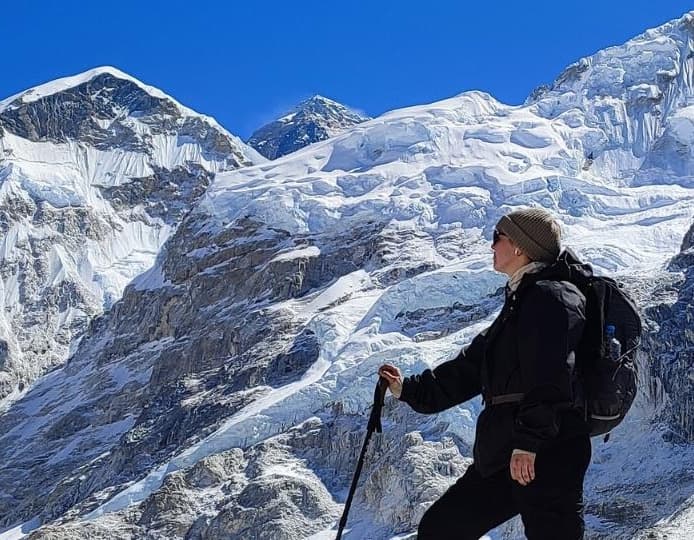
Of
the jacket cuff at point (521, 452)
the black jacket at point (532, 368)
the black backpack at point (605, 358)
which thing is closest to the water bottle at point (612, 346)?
the black backpack at point (605, 358)

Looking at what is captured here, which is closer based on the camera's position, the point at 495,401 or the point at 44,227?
the point at 495,401

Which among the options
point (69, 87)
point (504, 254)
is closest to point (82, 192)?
point (69, 87)

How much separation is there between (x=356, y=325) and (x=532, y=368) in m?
61.8

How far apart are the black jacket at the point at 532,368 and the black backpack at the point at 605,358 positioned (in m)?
0.09

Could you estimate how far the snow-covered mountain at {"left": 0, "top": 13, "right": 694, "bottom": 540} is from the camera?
158 ft

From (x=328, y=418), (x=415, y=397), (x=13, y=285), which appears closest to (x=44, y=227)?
(x=13, y=285)

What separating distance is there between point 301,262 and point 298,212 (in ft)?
27.7

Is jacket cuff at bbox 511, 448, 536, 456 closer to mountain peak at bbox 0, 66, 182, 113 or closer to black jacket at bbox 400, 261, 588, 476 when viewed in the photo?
black jacket at bbox 400, 261, 588, 476

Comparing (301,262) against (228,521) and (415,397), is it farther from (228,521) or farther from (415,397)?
(415,397)

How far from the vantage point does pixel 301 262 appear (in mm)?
82625

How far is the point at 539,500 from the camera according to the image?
530 cm

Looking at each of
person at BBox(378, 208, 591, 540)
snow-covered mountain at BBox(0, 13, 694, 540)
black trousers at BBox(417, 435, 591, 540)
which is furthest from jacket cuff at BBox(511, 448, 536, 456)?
snow-covered mountain at BBox(0, 13, 694, 540)

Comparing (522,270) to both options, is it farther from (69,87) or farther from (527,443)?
(69,87)

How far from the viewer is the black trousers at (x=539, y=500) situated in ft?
17.4
